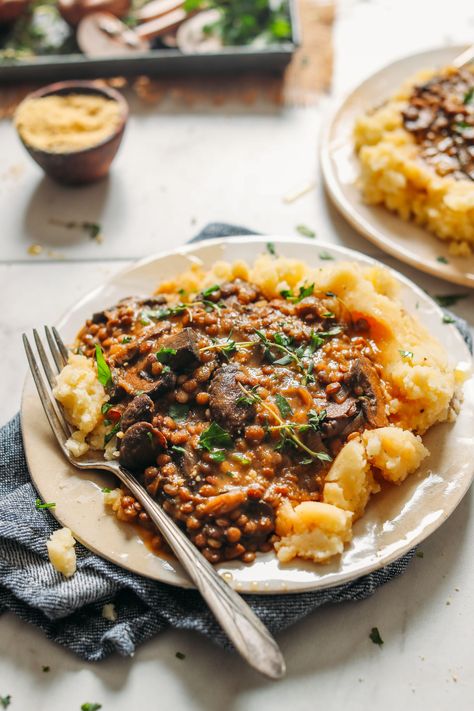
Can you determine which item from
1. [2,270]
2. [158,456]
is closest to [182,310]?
[158,456]

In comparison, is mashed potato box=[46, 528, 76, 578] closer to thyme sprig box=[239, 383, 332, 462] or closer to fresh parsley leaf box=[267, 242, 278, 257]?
thyme sprig box=[239, 383, 332, 462]

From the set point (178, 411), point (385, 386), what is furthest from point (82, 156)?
point (385, 386)

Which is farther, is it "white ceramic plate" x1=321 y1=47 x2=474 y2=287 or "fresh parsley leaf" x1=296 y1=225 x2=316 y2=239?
"fresh parsley leaf" x1=296 y1=225 x2=316 y2=239

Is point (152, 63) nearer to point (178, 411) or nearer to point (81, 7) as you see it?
point (81, 7)

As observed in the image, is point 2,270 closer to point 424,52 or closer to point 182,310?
point 182,310

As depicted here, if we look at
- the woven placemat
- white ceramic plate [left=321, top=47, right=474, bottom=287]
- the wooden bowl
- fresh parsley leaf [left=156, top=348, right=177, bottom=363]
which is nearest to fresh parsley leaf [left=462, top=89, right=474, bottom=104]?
white ceramic plate [left=321, top=47, right=474, bottom=287]
